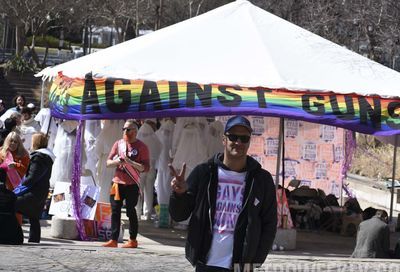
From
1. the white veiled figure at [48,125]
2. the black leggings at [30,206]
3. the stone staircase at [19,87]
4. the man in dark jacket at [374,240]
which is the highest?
the stone staircase at [19,87]

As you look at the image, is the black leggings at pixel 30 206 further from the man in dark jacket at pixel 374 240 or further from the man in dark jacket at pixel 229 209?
the man in dark jacket at pixel 229 209

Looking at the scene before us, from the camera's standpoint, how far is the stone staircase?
1513 inches

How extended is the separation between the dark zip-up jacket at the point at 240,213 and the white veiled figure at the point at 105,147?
905cm

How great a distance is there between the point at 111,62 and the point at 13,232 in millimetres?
3466

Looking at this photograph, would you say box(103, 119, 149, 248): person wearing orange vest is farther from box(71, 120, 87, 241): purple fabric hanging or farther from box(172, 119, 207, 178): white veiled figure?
box(172, 119, 207, 178): white veiled figure

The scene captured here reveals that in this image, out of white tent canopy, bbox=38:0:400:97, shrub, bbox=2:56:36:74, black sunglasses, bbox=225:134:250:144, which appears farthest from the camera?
shrub, bbox=2:56:36:74

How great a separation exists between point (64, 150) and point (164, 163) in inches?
66.8

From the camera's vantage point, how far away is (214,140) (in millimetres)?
15156

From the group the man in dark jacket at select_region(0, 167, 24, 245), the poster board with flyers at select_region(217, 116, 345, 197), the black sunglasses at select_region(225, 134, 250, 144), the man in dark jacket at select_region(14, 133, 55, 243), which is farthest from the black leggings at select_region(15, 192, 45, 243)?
the poster board with flyers at select_region(217, 116, 345, 197)

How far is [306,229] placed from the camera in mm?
16531

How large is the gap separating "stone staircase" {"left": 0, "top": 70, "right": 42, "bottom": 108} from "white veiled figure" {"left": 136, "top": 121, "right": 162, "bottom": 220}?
76.0ft

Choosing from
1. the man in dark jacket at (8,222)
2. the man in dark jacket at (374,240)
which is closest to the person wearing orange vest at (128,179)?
the man in dark jacket at (8,222)

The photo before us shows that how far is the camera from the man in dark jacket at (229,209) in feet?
19.2

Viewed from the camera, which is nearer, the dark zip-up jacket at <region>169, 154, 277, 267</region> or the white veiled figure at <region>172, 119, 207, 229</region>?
the dark zip-up jacket at <region>169, 154, 277, 267</region>
